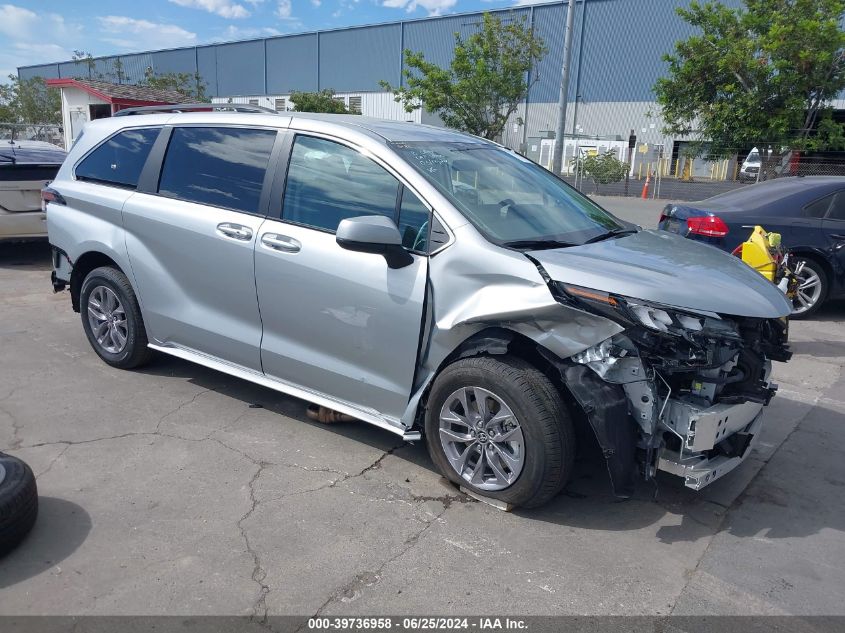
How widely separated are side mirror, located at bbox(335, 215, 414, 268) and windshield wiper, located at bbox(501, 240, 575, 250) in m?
0.56

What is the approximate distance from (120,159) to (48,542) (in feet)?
9.90

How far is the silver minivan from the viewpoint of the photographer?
3268 mm

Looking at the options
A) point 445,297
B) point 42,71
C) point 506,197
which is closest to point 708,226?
point 506,197

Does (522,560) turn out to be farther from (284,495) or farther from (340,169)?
(340,169)

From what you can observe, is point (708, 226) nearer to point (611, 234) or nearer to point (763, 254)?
point (763, 254)

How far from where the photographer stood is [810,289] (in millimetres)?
7902

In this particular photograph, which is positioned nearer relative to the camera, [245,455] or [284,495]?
[284,495]

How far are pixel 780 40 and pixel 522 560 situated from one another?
709 inches

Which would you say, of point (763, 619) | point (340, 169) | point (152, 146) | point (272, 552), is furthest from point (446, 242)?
point (152, 146)

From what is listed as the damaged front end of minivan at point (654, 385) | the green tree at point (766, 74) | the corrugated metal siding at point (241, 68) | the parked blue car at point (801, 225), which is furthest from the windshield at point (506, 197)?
the corrugated metal siding at point (241, 68)

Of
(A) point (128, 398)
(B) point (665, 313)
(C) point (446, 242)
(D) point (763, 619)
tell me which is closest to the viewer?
(D) point (763, 619)

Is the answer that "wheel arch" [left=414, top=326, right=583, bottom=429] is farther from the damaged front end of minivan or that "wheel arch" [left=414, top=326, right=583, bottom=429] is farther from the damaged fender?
the damaged front end of minivan

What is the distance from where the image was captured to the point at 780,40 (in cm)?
1711

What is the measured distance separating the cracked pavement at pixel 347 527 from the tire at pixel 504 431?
172 mm
